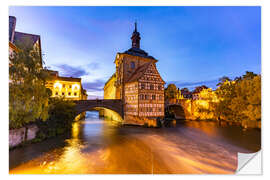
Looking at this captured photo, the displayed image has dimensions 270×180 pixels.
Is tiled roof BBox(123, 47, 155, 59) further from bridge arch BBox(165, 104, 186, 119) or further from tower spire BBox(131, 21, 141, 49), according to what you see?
bridge arch BBox(165, 104, 186, 119)

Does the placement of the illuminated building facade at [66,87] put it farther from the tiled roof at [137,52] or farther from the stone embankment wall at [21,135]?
the stone embankment wall at [21,135]

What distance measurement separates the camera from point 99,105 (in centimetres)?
1631

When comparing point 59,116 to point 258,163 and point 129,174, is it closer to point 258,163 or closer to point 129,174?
point 129,174

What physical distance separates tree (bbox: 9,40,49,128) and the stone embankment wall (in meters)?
0.62

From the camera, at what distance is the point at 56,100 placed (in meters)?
10.8

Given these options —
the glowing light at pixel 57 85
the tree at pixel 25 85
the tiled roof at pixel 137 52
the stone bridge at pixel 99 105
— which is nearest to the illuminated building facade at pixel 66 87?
the glowing light at pixel 57 85

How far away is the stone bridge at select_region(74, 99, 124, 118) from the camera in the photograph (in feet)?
49.7

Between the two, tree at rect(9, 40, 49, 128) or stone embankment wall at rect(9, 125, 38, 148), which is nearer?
tree at rect(9, 40, 49, 128)

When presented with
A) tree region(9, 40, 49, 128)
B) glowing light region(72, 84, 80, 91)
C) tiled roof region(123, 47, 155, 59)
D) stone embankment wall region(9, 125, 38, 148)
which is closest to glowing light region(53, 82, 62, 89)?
glowing light region(72, 84, 80, 91)

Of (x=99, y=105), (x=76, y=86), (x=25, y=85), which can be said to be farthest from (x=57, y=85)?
(x=25, y=85)

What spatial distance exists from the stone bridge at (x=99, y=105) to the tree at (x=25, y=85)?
8.69 meters

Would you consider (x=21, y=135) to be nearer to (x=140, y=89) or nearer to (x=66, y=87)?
(x=140, y=89)

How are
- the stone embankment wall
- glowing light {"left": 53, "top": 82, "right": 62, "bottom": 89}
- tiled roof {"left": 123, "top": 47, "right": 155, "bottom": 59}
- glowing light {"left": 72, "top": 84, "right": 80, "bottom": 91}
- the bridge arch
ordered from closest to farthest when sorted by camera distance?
the stone embankment wall, tiled roof {"left": 123, "top": 47, "right": 155, "bottom": 59}, glowing light {"left": 53, "top": 82, "right": 62, "bottom": 89}, glowing light {"left": 72, "top": 84, "right": 80, "bottom": 91}, the bridge arch
